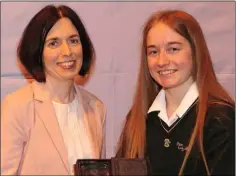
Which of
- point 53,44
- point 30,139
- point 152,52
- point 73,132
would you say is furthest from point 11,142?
→ point 152,52

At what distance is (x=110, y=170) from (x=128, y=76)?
402 mm

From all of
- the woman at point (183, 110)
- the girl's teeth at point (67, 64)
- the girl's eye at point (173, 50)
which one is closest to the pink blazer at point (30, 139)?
the girl's teeth at point (67, 64)

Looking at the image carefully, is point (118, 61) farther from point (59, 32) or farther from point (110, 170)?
point (110, 170)

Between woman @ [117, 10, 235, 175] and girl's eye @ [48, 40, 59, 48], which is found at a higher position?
girl's eye @ [48, 40, 59, 48]

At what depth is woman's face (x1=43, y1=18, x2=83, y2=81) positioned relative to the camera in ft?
3.75

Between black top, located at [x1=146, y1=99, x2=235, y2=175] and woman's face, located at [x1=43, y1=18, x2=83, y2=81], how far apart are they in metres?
0.28

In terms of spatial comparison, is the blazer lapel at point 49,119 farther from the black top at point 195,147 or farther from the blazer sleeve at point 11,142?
the black top at point 195,147

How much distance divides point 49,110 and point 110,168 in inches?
8.8

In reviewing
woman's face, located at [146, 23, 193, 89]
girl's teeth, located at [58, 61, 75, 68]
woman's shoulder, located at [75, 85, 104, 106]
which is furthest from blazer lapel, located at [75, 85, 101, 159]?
woman's face, located at [146, 23, 193, 89]

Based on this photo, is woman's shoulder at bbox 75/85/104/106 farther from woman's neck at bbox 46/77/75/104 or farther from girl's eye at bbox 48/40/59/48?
girl's eye at bbox 48/40/59/48

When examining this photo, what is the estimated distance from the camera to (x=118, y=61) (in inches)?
54.4

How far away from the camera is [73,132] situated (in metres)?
1.19

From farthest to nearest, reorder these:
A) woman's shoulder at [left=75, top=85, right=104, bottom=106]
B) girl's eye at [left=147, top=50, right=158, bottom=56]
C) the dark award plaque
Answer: woman's shoulder at [left=75, top=85, right=104, bottom=106]
girl's eye at [left=147, top=50, right=158, bottom=56]
the dark award plaque

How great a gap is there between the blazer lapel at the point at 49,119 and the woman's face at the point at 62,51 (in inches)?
2.5
